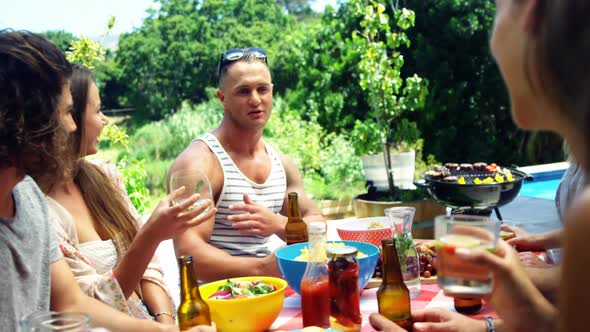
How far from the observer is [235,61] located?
2.75m

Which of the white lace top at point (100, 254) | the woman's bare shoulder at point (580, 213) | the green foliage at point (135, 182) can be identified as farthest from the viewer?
the green foliage at point (135, 182)

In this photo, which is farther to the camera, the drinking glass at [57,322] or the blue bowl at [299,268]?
the blue bowl at [299,268]

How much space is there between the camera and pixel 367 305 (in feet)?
5.77

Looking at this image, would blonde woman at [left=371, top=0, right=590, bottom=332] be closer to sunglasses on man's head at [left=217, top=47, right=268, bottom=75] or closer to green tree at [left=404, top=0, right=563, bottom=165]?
sunglasses on man's head at [left=217, top=47, right=268, bottom=75]

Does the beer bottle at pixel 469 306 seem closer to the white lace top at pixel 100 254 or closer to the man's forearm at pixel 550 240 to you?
the man's forearm at pixel 550 240

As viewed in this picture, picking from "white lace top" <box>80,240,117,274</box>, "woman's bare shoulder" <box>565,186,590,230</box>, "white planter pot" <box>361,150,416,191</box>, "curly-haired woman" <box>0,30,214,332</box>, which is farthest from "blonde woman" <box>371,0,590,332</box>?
"white planter pot" <box>361,150,416,191</box>

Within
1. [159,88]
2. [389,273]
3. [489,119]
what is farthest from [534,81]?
[159,88]

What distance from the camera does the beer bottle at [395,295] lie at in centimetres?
147

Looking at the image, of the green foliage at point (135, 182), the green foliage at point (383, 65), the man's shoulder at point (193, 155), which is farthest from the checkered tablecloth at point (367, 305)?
the green foliage at point (383, 65)

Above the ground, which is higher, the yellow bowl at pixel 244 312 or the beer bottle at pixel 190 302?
the beer bottle at pixel 190 302

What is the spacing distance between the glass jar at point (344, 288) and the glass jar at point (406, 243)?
0.32 m

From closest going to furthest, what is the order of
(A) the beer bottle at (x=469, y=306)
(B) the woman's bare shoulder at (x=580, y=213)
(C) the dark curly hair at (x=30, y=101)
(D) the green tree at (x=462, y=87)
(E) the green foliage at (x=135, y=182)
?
(B) the woman's bare shoulder at (x=580, y=213), (C) the dark curly hair at (x=30, y=101), (A) the beer bottle at (x=469, y=306), (E) the green foliage at (x=135, y=182), (D) the green tree at (x=462, y=87)

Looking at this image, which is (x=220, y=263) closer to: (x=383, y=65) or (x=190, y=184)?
(x=190, y=184)

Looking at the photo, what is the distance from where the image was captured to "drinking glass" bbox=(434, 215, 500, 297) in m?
0.99
